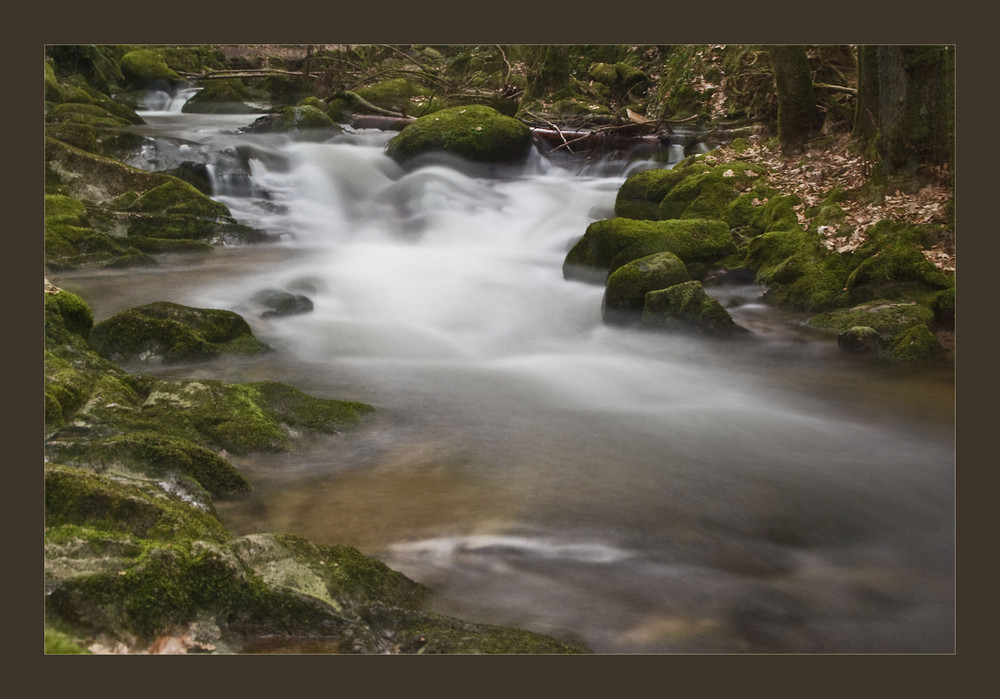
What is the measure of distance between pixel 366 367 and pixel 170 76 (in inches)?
75.4

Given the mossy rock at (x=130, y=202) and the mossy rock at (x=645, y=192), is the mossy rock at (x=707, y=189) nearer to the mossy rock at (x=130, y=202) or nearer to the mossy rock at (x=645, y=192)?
the mossy rock at (x=645, y=192)

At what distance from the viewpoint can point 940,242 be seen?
12.5ft

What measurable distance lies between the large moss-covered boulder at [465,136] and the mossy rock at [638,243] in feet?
3.01

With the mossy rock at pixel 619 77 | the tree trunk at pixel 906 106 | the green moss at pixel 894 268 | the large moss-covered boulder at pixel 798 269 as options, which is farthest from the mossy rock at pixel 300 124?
the green moss at pixel 894 268

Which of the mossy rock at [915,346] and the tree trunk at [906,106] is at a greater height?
the tree trunk at [906,106]

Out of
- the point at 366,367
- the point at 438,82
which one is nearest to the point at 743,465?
the point at 366,367

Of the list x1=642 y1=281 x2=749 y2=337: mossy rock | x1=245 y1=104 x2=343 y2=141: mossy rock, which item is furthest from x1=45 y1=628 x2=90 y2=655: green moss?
x1=245 y1=104 x2=343 y2=141: mossy rock

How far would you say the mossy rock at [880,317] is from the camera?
150 inches

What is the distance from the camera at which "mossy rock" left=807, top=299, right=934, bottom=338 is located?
3816 millimetres

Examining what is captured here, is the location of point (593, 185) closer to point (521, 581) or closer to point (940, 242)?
point (940, 242)

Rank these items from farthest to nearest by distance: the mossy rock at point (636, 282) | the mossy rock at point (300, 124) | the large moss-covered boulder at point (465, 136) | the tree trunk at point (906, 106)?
the large moss-covered boulder at point (465, 136) → the mossy rock at point (300, 124) → the mossy rock at point (636, 282) → the tree trunk at point (906, 106)

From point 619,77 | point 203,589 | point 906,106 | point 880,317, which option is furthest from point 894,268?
point 203,589

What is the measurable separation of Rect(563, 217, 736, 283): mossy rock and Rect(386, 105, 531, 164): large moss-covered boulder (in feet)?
3.01

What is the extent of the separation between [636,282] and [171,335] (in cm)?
263
